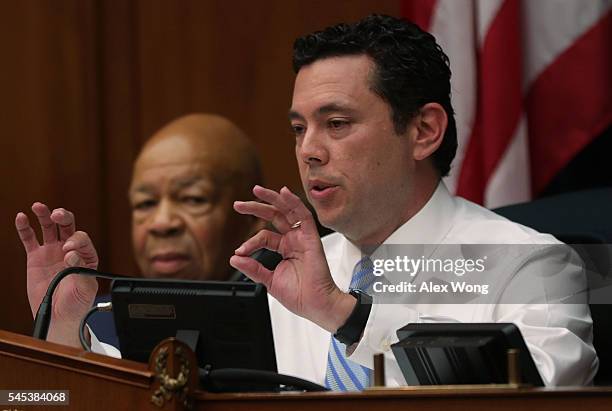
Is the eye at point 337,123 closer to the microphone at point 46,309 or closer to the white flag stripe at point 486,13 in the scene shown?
the microphone at point 46,309

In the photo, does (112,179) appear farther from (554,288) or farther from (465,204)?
(554,288)

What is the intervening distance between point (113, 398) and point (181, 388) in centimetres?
10

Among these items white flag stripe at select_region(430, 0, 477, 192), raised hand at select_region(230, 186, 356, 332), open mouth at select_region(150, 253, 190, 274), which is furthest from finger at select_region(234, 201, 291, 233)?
white flag stripe at select_region(430, 0, 477, 192)

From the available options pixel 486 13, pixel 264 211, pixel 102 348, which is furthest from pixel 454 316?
pixel 486 13

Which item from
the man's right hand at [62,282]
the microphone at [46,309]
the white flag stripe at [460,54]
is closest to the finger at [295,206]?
the microphone at [46,309]

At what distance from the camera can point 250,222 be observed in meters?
3.90

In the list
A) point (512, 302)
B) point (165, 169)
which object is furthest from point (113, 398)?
point (165, 169)

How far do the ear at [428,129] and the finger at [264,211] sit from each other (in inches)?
26.8

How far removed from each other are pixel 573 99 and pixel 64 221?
6.22 feet

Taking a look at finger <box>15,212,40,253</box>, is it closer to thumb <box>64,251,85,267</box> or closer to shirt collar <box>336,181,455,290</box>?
thumb <box>64,251,85,267</box>

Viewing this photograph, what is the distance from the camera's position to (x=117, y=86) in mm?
4199

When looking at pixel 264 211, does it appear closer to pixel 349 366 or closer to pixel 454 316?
pixel 349 366

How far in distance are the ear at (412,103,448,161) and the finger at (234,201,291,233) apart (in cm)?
68

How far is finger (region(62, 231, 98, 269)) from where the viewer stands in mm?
2484
